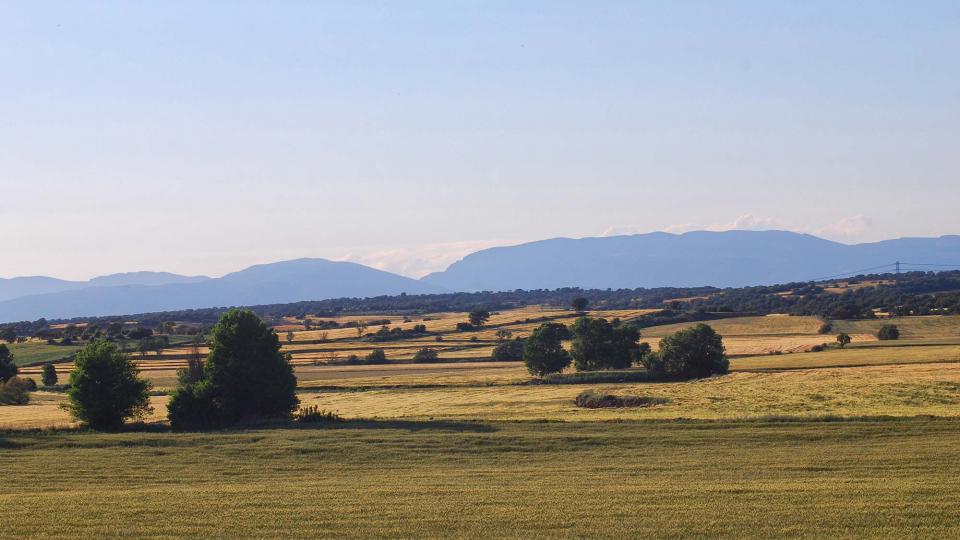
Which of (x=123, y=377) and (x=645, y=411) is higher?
(x=123, y=377)

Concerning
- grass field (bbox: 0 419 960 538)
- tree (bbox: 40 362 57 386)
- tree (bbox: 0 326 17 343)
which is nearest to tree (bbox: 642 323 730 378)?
grass field (bbox: 0 419 960 538)

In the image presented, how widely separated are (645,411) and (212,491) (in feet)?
100

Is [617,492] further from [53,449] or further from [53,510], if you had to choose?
[53,449]

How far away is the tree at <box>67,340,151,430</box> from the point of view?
5678 centimetres

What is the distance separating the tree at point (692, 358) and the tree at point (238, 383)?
1480 inches

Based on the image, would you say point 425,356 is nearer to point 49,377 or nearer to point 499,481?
point 49,377

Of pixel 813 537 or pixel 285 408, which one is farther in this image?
pixel 285 408

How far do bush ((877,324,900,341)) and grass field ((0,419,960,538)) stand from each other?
6962 centimetres

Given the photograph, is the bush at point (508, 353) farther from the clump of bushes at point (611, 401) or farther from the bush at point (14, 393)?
the bush at point (14, 393)

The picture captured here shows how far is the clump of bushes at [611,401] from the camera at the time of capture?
206ft

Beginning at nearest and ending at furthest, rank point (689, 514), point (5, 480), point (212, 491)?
1. point (689, 514)
2. point (212, 491)
3. point (5, 480)

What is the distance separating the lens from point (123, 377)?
58188 mm

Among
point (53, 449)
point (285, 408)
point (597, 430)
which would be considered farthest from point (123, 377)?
point (597, 430)

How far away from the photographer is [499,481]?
33812 millimetres
